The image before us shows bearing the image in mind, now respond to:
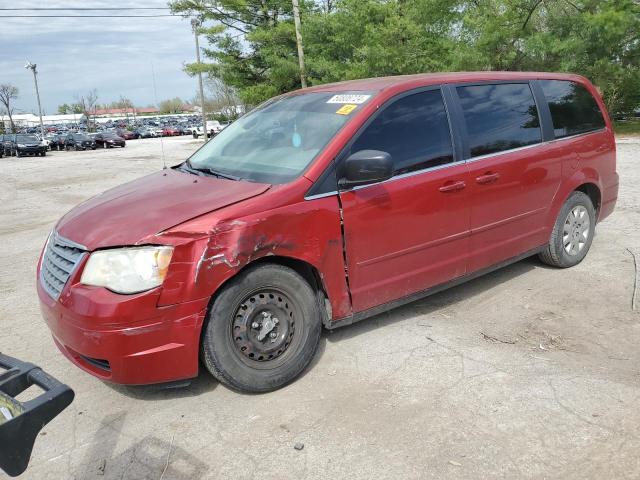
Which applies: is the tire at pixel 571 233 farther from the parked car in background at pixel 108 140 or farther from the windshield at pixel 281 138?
the parked car in background at pixel 108 140

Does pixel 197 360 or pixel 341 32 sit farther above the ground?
pixel 341 32

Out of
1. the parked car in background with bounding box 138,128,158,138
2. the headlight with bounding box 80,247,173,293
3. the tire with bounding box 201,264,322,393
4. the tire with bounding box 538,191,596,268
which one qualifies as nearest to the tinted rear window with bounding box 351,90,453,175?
the tire with bounding box 201,264,322,393

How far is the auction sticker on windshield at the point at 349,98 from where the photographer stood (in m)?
3.81

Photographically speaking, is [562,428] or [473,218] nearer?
[562,428]

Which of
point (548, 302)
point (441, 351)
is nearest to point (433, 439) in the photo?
point (441, 351)

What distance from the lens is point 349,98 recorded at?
390 cm

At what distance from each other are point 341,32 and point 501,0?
22.9 ft

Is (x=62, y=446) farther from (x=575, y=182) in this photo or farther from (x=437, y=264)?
(x=575, y=182)

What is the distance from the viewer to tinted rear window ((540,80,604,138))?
4941 millimetres

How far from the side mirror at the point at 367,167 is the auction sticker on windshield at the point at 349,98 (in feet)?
1.70

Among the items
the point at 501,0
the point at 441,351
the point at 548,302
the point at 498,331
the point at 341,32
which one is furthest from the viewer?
the point at 341,32

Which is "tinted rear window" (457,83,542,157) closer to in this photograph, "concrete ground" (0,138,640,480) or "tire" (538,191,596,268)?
"tire" (538,191,596,268)

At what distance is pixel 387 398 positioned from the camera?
10.5ft

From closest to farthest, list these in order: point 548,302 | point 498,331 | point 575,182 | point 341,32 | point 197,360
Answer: point 197,360 → point 498,331 → point 548,302 → point 575,182 → point 341,32
